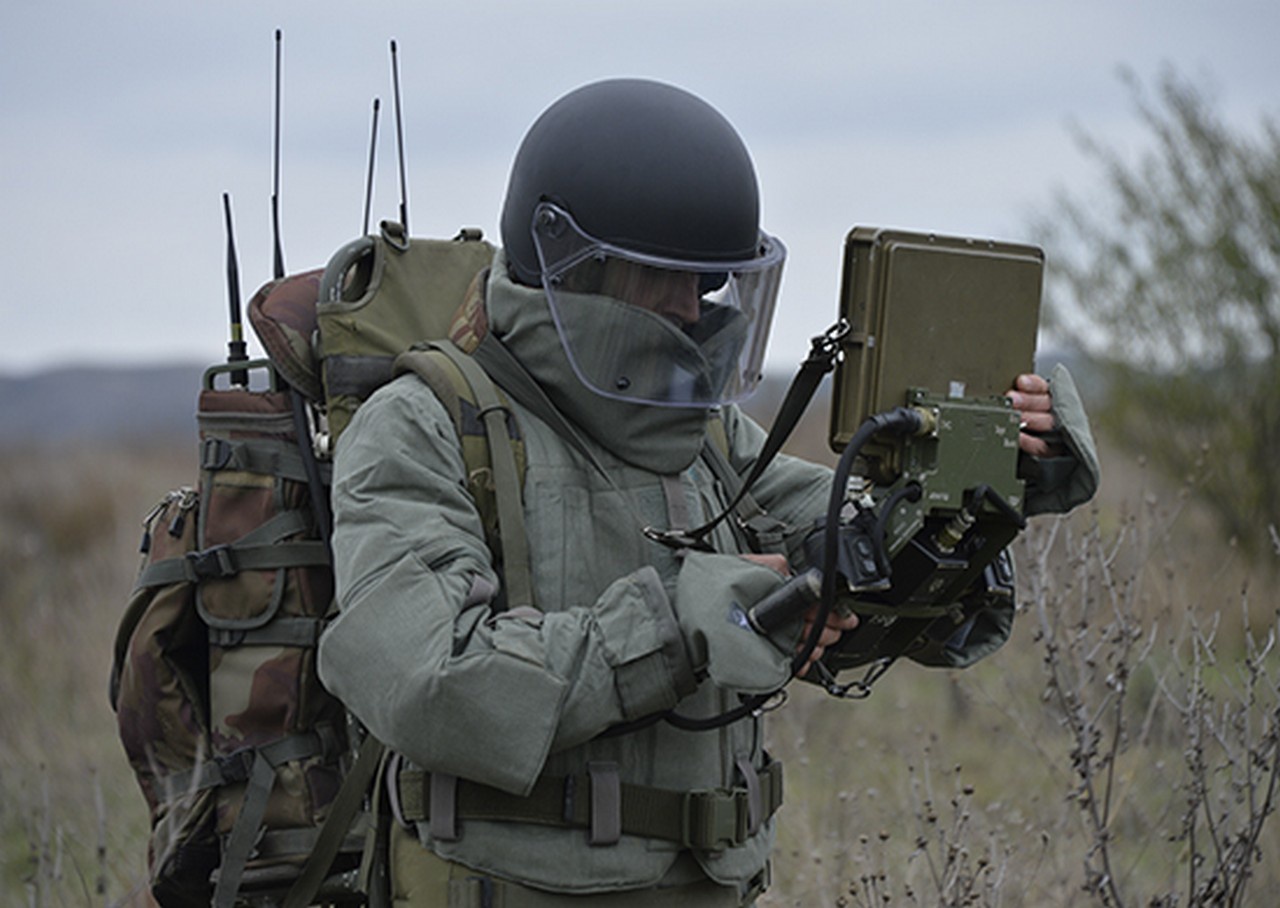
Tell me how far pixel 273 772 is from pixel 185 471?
14893 mm

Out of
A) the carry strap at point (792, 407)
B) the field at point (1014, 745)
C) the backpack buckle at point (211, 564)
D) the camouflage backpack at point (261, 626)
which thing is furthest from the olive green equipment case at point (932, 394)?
the backpack buckle at point (211, 564)

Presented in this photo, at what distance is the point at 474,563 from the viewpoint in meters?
1.99

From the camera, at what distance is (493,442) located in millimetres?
2115

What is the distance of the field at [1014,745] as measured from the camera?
3236mm

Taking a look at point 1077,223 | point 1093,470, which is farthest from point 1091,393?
point 1093,470

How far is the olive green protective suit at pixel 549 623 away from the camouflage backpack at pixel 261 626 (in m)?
0.39

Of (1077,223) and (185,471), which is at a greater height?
(1077,223)

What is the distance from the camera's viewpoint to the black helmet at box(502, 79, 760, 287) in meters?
2.25

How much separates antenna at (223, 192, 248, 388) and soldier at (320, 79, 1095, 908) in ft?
2.23

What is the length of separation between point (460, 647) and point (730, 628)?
1.22 feet

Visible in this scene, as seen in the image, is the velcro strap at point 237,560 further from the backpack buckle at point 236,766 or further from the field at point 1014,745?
the field at point 1014,745

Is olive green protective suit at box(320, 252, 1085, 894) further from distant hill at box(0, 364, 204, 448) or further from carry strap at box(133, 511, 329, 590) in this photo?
distant hill at box(0, 364, 204, 448)

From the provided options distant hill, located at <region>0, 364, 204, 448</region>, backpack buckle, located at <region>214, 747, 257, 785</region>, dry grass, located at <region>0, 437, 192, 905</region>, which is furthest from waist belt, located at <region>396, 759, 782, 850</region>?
distant hill, located at <region>0, 364, 204, 448</region>

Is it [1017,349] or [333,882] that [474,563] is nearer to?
[1017,349]
